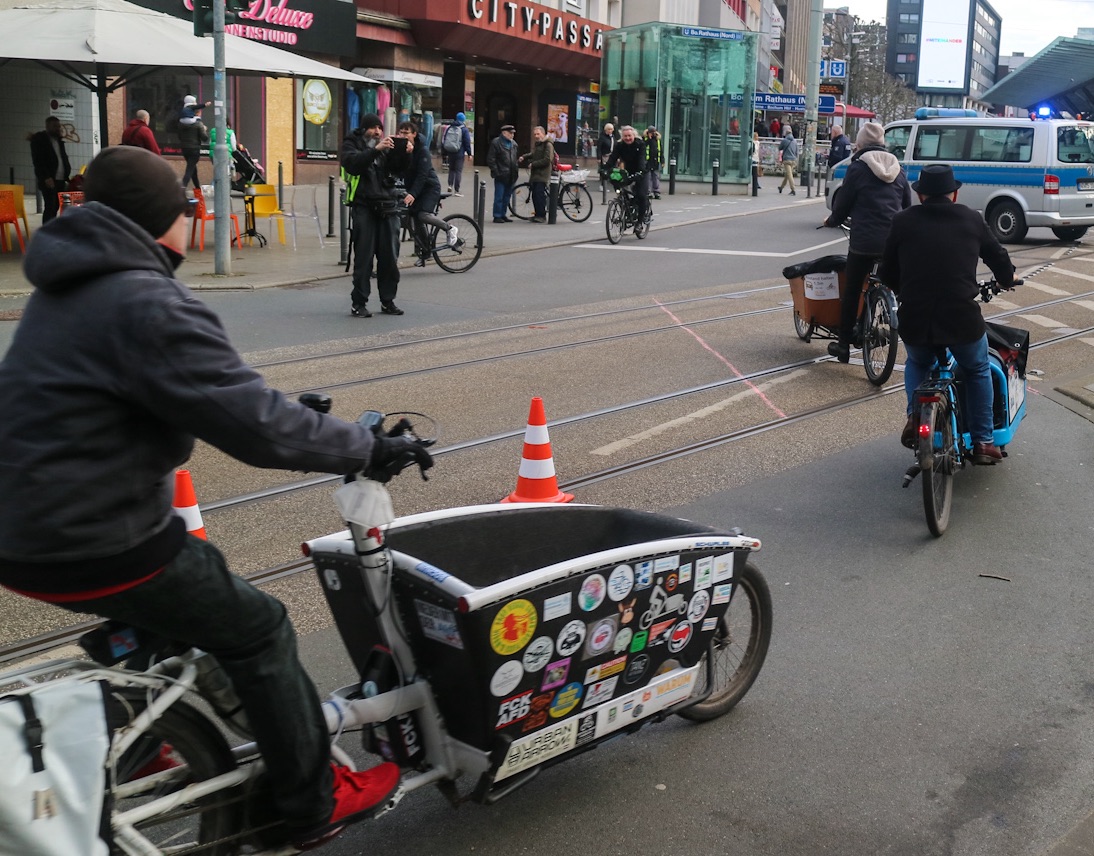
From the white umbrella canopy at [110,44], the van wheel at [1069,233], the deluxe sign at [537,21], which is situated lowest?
the van wheel at [1069,233]

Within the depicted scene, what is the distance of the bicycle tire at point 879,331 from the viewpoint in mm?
9688

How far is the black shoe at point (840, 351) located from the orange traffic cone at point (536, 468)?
15.7 ft

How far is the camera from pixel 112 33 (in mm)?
15086

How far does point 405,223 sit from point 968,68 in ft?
524

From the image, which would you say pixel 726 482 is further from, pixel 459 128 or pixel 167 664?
pixel 459 128

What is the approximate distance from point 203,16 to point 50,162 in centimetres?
474

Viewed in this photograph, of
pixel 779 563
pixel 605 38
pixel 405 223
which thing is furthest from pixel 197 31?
pixel 605 38

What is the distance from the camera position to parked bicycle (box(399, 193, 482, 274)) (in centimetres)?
1573

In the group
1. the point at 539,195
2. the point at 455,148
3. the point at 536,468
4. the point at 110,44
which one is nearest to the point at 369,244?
the point at 110,44

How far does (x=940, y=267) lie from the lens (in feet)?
21.6

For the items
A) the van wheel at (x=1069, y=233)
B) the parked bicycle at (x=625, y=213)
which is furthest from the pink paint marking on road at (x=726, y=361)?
the van wheel at (x=1069, y=233)

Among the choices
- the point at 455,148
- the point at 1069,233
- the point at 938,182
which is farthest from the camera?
the point at 455,148

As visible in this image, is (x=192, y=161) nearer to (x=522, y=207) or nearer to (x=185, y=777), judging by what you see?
(x=522, y=207)

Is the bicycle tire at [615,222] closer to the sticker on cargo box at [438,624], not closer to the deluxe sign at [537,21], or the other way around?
the deluxe sign at [537,21]
